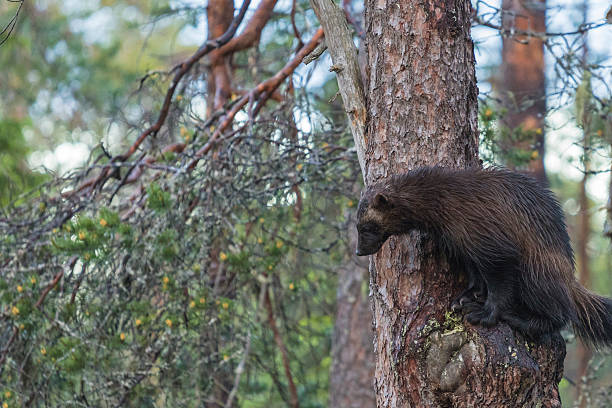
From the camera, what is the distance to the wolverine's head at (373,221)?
10.4 feet

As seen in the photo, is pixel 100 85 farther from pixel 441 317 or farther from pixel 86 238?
pixel 441 317

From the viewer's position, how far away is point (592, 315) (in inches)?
131

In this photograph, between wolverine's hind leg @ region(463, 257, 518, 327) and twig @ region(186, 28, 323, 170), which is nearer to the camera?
wolverine's hind leg @ region(463, 257, 518, 327)

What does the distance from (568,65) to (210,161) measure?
2986 mm

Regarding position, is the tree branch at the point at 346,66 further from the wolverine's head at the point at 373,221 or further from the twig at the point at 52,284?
the twig at the point at 52,284

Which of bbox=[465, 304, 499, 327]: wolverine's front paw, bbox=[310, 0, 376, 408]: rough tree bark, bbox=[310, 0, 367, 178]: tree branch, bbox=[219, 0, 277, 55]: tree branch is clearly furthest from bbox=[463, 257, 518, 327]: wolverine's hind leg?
bbox=[310, 0, 376, 408]: rough tree bark

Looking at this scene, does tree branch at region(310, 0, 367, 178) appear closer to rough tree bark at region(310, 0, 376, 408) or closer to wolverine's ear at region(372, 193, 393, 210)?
wolverine's ear at region(372, 193, 393, 210)

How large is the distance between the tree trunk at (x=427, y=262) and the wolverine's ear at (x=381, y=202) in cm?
12

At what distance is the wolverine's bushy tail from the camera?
10.8 ft

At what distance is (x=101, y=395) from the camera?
14.4 feet

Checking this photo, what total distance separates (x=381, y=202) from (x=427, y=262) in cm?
39

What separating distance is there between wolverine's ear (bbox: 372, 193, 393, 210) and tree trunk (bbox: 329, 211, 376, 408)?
4.72 meters

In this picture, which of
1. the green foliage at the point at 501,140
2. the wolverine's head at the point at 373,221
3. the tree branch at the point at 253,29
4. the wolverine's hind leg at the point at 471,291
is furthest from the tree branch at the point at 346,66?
the tree branch at the point at 253,29

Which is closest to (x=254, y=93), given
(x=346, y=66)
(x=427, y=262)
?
(x=346, y=66)
